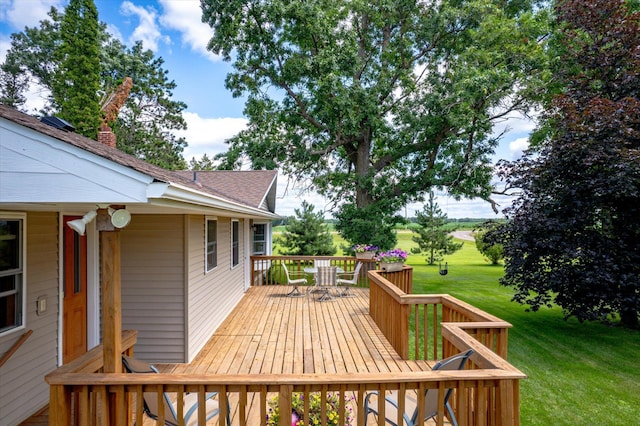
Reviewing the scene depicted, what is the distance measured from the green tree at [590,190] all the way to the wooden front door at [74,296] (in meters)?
7.28

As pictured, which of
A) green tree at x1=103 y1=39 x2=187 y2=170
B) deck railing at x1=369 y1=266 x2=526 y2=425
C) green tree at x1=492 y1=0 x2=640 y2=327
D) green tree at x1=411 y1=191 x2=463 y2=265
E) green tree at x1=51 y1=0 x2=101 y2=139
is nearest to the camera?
deck railing at x1=369 y1=266 x2=526 y2=425

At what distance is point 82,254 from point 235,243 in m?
4.47

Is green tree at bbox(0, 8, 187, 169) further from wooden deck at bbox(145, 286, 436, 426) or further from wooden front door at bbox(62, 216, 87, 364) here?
wooden front door at bbox(62, 216, 87, 364)

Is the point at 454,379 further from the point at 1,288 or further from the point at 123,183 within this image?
the point at 1,288

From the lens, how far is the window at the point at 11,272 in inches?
122

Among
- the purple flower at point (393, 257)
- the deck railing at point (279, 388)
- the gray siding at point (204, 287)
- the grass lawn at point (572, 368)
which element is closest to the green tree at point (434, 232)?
the grass lawn at point (572, 368)

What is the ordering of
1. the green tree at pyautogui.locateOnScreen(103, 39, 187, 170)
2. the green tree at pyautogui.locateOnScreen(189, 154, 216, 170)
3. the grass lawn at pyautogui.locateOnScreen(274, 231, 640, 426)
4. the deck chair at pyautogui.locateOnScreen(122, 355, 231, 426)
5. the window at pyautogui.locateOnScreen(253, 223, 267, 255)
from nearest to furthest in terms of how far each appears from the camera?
1. the deck chair at pyautogui.locateOnScreen(122, 355, 231, 426)
2. the grass lawn at pyautogui.locateOnScreen(274, 231, 640, 426)
3. the window at pyautogui.locateOnScreen(253, 223, 267, 255)
4. the green tree at pyautogui.locateOnScreen(103, 39, 187, 170)
5. the green tree at pyautogui.locateOnScreen(189, 154, 216, 170)

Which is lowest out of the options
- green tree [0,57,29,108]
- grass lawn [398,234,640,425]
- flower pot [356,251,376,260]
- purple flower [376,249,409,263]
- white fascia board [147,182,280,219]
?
grass lawn [398,234,640,425]

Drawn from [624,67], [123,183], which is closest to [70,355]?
[123,183]

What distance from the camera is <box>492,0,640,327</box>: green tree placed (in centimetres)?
622

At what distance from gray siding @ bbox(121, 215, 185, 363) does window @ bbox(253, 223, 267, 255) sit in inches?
333

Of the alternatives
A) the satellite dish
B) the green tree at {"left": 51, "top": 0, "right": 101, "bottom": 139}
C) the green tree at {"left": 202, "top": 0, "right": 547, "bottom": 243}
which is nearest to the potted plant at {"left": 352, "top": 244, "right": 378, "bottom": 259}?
the green tree at {"left": 202, "top": 0, "right": 547, "bottom": 243}

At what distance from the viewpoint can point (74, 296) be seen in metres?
4.11

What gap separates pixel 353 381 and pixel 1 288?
314 centimetres
